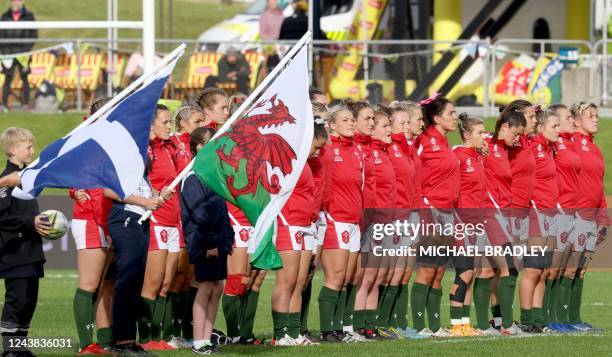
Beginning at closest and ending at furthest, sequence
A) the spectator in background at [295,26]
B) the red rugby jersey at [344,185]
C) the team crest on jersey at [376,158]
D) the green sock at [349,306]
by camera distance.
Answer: the red rugby jersey at [344,185]
the green sock at [349,306]
the team crest on jersey at [376,158]
the spectator in background at [295,26]

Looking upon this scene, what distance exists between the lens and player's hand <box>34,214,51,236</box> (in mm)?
10765

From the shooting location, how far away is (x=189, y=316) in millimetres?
12766

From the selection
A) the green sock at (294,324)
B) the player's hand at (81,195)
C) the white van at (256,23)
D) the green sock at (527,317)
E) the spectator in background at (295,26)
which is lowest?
the green sock at (527,317)

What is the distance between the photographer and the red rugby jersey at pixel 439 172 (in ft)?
45.1

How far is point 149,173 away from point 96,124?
1793 mm

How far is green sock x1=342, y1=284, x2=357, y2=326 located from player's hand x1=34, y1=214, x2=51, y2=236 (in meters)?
3.49

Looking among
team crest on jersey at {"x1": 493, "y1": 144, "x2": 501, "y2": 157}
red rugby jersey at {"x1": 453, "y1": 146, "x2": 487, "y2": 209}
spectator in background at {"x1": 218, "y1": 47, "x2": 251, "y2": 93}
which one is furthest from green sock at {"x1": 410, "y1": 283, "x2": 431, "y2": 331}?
spectator in background at {"x1": 218, "y1": 47, "x2": 251, "y2": 93}

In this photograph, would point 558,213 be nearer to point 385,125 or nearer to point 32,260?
point 385,125

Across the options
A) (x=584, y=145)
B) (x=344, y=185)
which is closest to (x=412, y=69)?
(x=584, y=145)

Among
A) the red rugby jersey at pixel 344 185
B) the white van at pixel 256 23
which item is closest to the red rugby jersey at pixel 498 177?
the red rugby jersey at pixel 344 185

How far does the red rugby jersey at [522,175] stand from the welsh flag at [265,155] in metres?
3.31

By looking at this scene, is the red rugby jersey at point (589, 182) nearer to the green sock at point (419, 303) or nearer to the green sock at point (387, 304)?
the green sock at point (419, 303)

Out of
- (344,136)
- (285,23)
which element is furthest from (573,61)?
(344,136)

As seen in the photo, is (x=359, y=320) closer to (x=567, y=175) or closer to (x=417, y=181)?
(x=417, y=181)
